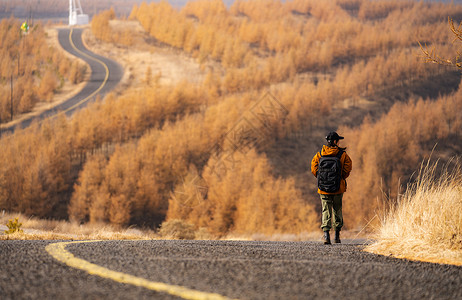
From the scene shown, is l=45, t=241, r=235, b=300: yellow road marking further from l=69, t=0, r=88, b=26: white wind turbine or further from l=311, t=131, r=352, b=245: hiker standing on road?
l=69, t=0, r=88, b=26: white wind turbine

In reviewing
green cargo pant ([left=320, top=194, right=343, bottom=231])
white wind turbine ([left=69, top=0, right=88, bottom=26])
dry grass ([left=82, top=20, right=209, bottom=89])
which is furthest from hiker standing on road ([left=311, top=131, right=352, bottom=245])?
white wind turbine ([left=69, top=0, right=88, bottom=26])

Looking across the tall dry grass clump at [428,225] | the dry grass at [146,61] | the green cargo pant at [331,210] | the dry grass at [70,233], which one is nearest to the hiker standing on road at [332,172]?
the green cargo pant at [331,210]

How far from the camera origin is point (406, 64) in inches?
4865

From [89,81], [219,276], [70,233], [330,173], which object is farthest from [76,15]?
[219,276]

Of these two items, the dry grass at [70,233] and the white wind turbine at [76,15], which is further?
the white wind turbine at [76,15]

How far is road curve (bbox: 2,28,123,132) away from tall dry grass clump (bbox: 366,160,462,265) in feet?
235

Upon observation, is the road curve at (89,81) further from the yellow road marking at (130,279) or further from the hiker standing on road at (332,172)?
the yellow road marking at (130,279)

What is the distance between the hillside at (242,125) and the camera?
184ft

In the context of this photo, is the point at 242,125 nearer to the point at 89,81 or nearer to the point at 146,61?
the point at 89,81

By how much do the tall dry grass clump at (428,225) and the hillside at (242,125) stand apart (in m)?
0.50

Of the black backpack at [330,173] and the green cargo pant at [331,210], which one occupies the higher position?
the black backpack at [330,173]

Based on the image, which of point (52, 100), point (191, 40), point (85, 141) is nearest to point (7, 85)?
point (52, 100)

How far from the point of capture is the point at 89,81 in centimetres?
9575

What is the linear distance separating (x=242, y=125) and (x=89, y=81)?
34916mm
